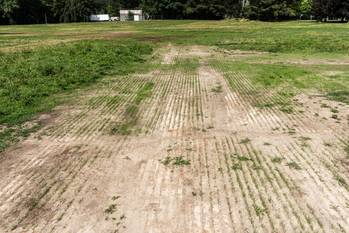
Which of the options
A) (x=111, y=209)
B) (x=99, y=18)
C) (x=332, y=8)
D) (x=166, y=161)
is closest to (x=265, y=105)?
(x=166, y=161)

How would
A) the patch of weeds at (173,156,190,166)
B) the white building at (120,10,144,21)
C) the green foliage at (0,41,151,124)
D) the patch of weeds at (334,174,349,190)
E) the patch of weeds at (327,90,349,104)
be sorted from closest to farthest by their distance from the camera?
the patch of weeds at (334,174,349,190) → the patch of weeds at (173,156,190,166) → the green foliage at (0,41,151,124) → the patch of weeds at (327,90,349,104) → the white building at (120,10,144,21)

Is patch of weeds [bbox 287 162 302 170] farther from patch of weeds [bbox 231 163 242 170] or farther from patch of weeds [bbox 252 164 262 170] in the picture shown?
patch of weeds [bbox 231 163 242 170]

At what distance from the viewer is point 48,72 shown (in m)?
23.7

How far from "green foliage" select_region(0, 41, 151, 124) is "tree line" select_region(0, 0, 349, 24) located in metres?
66.4

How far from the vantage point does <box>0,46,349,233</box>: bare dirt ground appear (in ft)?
27.3

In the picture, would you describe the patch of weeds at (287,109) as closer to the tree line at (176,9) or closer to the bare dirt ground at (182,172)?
the bare dirt ground at (182,172)

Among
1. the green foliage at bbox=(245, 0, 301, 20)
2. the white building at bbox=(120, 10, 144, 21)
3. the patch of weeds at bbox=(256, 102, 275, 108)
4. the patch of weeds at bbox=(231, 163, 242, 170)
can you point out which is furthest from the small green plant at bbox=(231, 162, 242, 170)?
the white building at bbox=(120, 10, 144, 21)

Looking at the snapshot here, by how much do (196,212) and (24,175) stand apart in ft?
15.3

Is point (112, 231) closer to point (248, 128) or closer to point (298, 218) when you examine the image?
point (298, 218)

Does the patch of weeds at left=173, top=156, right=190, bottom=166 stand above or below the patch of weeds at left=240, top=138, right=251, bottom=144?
below

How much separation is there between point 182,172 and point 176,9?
→ 383 feet

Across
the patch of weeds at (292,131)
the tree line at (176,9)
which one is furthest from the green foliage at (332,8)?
the patch of weeds at (292,131)

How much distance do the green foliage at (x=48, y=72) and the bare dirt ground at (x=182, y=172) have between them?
1.80m

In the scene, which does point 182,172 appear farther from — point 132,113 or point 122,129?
point 132,113
